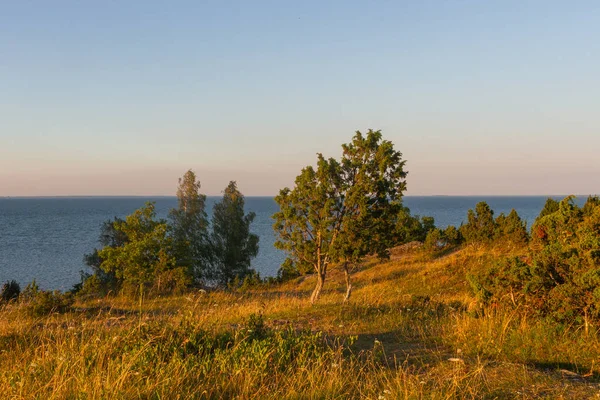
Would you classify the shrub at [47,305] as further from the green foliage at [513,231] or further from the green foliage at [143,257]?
the green foliage at [513,231]

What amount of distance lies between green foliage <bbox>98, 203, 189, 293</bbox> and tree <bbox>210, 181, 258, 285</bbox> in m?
18.5

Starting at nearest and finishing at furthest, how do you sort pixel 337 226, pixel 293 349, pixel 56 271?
1. pixel 293 349
2. pixel 337 226
3. pixel 56 271

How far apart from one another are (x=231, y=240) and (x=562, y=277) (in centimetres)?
4009

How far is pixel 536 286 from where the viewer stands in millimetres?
8180

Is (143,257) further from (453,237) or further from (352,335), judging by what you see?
(453,237)

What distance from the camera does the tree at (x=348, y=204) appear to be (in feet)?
50.3

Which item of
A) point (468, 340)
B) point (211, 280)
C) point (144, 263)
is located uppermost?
point (468, 340)

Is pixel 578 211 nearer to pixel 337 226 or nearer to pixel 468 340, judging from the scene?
pixel 468 340

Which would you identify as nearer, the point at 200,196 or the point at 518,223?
the point at 518,223

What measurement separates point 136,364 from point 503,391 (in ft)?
13.6

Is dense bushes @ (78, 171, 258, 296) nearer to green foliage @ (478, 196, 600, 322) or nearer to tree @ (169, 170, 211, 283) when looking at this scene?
tree @ (169, 170, 211, 283)

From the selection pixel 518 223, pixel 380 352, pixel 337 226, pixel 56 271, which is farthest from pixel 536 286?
pixel 56 271

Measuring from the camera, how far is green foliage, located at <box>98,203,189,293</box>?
25953 millimetres

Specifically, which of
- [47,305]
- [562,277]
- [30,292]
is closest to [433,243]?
[562,277]
